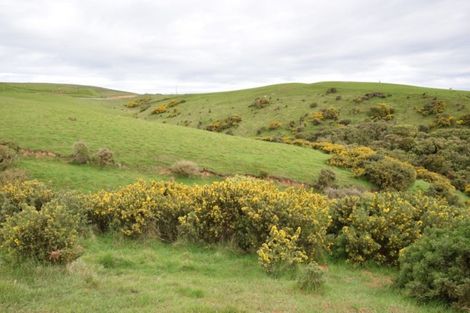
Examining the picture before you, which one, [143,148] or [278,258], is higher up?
[143,148]

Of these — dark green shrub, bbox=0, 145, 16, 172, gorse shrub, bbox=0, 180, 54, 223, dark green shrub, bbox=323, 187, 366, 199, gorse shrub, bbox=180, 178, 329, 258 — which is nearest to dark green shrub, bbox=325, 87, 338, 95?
dark green shrub, bbox=323, 187, 366, 199

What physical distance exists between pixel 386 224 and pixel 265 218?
12.6 feet

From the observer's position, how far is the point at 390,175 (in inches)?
1165

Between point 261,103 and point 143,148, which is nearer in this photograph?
point 143,148

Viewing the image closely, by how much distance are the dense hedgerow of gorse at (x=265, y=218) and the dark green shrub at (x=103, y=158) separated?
32.3ft

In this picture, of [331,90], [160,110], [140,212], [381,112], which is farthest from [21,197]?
[160,110]

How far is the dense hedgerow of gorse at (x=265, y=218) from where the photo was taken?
12547mm

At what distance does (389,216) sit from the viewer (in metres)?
13.2

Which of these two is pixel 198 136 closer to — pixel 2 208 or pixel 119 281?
pixel 2 208

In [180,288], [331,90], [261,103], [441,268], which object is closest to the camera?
[180,288]

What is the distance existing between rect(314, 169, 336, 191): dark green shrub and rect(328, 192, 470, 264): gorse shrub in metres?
12.9

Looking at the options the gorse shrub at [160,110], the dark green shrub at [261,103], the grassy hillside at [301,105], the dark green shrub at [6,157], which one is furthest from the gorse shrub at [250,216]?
the gorse shrub at [160,110]

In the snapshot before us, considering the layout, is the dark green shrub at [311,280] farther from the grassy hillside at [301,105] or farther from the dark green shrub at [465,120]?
the dark green shrub at [465,120]

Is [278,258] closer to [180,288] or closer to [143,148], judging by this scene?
[180,288]
